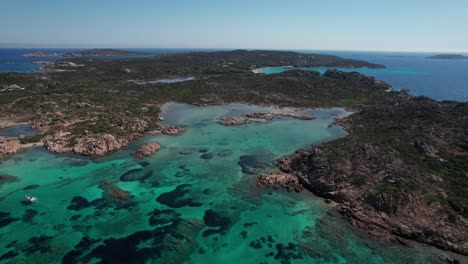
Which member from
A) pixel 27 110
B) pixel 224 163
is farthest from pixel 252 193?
pixel 27 110

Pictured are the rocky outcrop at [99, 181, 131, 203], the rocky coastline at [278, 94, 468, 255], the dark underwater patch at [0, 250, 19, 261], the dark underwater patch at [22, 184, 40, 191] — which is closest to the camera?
the dark underwater patch at [0, 250, 19, 261]

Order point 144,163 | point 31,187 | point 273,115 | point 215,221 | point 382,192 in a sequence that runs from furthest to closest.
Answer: point 273,115
point 144,163
point 31,187
point 382,192
point 215,221

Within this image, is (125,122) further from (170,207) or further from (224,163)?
(170,207)

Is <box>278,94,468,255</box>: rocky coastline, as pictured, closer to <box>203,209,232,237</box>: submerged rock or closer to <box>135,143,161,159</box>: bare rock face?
<box>203,209,232,237</box>: submerged rock

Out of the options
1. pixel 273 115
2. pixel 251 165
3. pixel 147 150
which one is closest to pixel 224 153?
pixel 251 165

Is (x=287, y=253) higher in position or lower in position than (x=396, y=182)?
lower

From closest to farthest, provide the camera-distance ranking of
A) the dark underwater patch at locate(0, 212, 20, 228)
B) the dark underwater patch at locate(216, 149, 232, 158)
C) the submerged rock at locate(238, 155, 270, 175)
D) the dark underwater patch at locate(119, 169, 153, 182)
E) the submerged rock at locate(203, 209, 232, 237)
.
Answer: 1. the submerged rock at locate(203, 209, 232, 237)
2. the dark underwater patch at locate(0, 212, 20, 228)
3. the dark underwater patch at locate(119, 169, 153, 182)
4. the submerged rock at locate(238, 155, 270, 175)
5. the dark underwater patch at locate(216, 149, 232, 158)

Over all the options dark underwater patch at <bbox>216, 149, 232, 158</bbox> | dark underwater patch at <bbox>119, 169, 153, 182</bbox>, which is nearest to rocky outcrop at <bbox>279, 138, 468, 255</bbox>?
dark underwater patch at <bbox>216, 149, 232, 158</bbox>

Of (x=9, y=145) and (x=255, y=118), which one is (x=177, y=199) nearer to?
(x=9, y=145)
